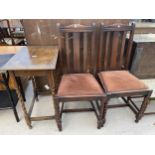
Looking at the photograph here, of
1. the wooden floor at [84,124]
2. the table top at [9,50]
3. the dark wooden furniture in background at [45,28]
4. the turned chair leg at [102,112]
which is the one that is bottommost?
the wooden floor at [84,124]

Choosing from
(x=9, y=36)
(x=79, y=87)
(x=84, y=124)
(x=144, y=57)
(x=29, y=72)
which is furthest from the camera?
(x=9, y=36)

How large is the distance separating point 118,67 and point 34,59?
38.4 inches

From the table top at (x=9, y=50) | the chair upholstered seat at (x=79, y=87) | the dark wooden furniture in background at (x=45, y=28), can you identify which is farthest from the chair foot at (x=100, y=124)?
the table top at (x=9, y=50)

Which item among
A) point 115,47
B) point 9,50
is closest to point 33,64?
point 9,50

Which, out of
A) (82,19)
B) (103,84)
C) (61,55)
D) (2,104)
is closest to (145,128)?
(103,84)

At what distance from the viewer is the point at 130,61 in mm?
1807

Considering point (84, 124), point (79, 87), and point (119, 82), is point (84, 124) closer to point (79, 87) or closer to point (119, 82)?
point (79, 87)

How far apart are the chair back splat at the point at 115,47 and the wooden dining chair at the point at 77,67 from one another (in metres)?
0.11

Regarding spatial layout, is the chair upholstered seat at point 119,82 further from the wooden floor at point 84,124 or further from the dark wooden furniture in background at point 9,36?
the dark wooden furniture in background at point 9,36

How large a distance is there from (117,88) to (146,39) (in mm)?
803

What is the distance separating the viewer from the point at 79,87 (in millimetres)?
1423

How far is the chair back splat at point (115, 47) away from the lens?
5.08 feet

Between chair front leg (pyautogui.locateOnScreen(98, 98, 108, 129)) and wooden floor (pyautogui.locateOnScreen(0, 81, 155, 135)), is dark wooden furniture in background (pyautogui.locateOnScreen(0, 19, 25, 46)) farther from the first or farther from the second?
chair front leg (pyautogui.locateOnScreen(98, 98, 108, 129))

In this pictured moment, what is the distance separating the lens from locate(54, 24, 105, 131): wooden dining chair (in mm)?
1381
